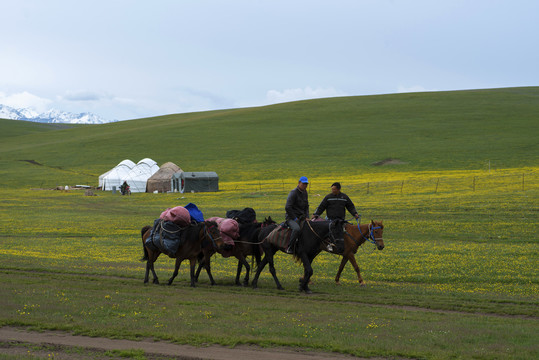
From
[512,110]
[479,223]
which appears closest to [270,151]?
[512,110]

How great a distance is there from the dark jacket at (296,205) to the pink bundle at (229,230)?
1.66 meters

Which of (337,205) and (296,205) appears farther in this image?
(337,205)

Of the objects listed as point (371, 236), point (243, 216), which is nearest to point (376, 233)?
point (371, 236)

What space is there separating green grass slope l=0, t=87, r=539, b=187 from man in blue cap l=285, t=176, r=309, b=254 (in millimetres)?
58321

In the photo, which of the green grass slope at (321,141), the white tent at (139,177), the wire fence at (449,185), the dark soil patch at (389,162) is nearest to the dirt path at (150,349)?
the wire fence at (449,185)

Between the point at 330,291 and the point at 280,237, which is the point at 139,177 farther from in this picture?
the point at 330,291

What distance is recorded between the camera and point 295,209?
15.7m

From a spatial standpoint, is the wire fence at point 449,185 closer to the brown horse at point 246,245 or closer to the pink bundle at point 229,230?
the brown horse at point 246,245

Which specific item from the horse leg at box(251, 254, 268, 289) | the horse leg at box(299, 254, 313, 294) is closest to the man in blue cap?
the horse leg at box(299, 254, 313, 294)

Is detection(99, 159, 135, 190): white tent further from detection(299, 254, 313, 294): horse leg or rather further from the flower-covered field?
detection(299, 254, 313, 294): horse leg

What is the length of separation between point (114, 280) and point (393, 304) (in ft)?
26.9

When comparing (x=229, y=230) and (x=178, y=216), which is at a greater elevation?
(x=178, y=216)

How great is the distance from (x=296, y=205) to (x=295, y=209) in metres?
0.12

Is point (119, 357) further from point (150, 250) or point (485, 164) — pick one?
point (485, 164)
